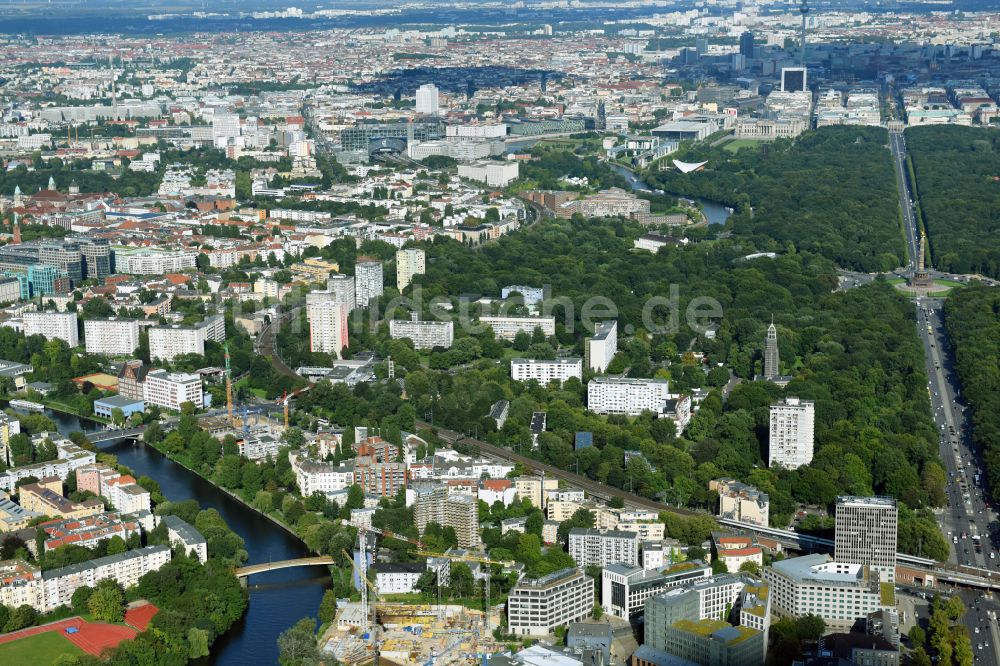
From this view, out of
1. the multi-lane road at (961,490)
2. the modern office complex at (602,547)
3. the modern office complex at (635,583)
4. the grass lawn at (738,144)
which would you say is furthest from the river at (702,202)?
the modern office complex at (635,583)

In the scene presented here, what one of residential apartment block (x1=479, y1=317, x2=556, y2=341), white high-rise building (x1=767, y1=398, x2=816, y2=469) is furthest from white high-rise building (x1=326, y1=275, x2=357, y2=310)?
white high-rise building (x1=767, y1=398, x2=816, y2=469)

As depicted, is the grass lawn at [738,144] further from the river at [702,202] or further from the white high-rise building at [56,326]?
the white high-rise building at [56,326]

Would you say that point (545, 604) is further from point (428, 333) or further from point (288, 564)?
point (428, 333)

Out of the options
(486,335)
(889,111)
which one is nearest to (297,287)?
(486,335)

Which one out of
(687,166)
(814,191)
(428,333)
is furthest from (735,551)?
(687,166)

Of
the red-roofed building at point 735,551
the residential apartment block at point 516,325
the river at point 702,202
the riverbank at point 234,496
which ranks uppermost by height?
the red-roofed building at point 735,551
